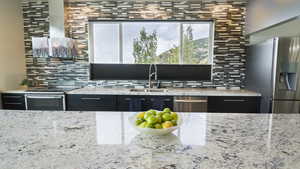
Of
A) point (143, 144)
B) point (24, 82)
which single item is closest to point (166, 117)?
point (143, 144)

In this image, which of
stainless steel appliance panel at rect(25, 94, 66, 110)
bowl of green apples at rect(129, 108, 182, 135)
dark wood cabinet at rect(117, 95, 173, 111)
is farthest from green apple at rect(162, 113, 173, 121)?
stainless steel appliance panel at rect(25, 94, 66, 110)

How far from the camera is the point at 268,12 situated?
2.47 metres

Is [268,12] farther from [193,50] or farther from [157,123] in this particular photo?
[157,123]

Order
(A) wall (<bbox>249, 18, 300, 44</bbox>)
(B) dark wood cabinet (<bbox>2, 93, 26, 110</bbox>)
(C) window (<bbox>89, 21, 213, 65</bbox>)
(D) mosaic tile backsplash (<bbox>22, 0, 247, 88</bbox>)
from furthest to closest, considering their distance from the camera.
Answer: (C) window (<bbox>89, 21, 213, 65</bbox>)
(D) mosaic tile backsplash (<bbox>22, 0, 247, 88</bbox>)
(B) dark wood cabinet (<bbox>2, 93, 26, 110</bbox>)
(A) wall (<bbox>249, 18, 300, 44</bbox>)

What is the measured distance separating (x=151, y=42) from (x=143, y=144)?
279cm

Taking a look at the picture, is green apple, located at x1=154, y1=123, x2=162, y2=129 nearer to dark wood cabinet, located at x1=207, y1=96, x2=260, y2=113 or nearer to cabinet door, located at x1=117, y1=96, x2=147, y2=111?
cabinet door, located at x1=117, y1=96, x2=147, y2=111

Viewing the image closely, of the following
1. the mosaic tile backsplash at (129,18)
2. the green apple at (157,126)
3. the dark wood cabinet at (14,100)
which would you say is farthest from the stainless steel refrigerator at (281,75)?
the dark wood cabinet at (14,100)

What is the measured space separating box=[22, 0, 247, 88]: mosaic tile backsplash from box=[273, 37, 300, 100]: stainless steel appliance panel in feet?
3.30

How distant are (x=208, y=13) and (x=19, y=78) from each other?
400 centimetres

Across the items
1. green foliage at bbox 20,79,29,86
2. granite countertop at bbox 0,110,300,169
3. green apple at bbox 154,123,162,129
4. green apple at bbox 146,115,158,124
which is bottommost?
granite countertop at bbox 0,110,300,169

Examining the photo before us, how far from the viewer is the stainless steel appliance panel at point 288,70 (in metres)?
A: 2.28

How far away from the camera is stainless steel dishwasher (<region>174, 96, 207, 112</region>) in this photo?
9.47ft

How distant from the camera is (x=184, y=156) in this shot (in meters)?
0.88

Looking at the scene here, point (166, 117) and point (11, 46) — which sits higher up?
point (11, 46)
